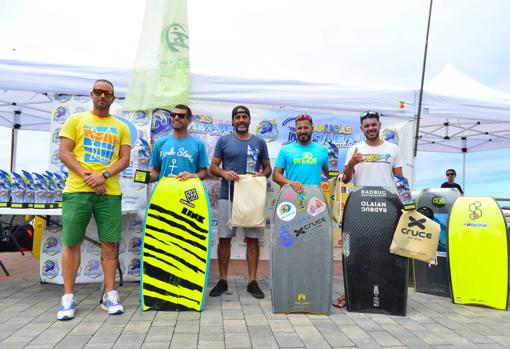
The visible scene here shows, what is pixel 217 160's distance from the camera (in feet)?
11.8

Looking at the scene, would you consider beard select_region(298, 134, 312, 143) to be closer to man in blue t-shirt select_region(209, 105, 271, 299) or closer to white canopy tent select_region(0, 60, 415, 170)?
man in blue t-shirt select_region(209, 105, 271, 299)

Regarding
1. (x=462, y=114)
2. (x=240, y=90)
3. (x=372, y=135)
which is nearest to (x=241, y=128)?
(x=240, y=90)

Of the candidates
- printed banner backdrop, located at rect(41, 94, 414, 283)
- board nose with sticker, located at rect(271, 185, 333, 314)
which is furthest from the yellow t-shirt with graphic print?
board nose with sticker, located at rect(271, 185, 333, 314)

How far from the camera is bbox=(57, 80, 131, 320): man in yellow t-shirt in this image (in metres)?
2.84

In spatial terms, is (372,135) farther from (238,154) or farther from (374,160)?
(238,154)

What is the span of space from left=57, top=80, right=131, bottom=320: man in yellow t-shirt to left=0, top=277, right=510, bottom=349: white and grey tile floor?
26 centimetres

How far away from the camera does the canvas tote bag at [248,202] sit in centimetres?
335

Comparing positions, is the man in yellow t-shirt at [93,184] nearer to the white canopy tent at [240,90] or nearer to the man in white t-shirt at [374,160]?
the white canopy tent at [240,90]

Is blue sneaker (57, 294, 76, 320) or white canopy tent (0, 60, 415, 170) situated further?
white canopy tent (0, 60, 415, 170)

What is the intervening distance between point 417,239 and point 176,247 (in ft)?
6.58

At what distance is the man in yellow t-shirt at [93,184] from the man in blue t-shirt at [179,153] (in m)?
0.44

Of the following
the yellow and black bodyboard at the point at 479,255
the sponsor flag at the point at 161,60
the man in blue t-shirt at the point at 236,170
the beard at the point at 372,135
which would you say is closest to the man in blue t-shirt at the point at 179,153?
the man in blue t-shirt at the point at 236,170

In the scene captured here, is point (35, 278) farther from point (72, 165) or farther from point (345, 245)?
point (345, 245)

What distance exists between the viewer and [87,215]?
2908 millimetres
